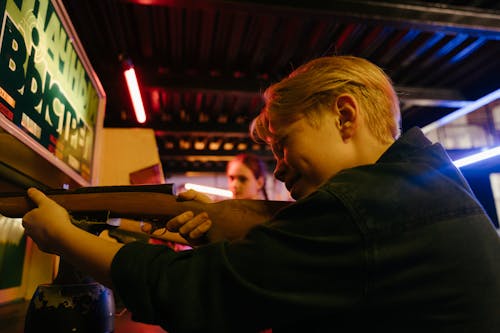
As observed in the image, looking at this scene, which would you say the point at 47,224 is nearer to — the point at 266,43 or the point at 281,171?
the point at 281,171

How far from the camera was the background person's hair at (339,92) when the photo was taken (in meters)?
0.76

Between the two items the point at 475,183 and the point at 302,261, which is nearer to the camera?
the point at 302,261

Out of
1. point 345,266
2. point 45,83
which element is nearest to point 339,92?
point 345,266

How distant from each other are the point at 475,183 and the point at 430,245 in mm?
5376

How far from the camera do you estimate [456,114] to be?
277 centimetres

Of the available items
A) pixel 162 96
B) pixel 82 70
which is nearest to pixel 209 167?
pixel 162 96

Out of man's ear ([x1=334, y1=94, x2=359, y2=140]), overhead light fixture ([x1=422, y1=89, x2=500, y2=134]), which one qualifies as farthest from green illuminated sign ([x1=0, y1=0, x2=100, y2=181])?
overhead light fixture ([x1=422, y1=89, x2=500, y2=134])

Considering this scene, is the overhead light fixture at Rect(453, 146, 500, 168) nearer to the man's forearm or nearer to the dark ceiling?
the dark ceiling

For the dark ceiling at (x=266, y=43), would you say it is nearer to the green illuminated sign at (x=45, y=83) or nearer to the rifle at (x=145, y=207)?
the green illuminated sign at (x=45, y=83)

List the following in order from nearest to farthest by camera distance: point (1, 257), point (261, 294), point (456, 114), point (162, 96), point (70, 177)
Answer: point (261, 294)
point (1, 257)
point (70, 177)
point (456, 114)
point (162, 96)

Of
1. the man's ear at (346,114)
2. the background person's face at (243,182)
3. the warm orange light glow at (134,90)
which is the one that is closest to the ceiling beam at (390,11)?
the warm orange light glow at (134,90)

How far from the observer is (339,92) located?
0.75m

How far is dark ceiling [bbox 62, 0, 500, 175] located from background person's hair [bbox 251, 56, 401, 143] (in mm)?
772

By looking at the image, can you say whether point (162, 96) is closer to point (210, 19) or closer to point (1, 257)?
point (210, 19)
